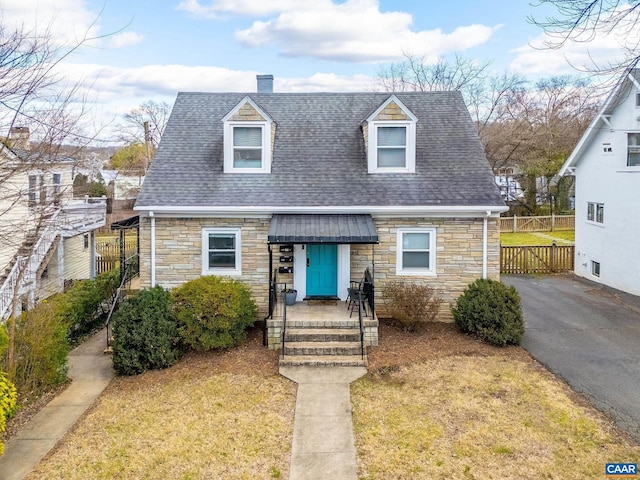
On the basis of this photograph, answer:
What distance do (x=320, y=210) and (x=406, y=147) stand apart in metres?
3.45

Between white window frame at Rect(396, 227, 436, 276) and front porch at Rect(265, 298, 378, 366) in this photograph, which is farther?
white window frame at Rect(396, 227, 436, 276)

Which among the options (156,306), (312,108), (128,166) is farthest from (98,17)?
(128,166)

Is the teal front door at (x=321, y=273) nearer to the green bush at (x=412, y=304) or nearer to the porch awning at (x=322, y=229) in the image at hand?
the porch awning at (x=322, y=229)

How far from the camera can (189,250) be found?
13414mm

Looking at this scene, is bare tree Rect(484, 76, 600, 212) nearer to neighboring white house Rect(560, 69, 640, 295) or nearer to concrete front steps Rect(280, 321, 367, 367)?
A: neighboring white house Rect(560, 69, 640, 295)

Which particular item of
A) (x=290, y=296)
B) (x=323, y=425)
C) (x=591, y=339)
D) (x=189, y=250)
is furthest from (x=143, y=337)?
(x=591, y=339)

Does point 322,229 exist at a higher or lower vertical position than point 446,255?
higher

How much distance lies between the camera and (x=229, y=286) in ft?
38.8

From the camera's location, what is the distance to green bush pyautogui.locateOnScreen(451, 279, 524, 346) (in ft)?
38.8

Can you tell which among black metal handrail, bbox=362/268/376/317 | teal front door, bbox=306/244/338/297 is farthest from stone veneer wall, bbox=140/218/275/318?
black metal handrail, bbox=362/268/376/317

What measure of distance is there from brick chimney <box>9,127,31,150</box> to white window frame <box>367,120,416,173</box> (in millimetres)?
9294

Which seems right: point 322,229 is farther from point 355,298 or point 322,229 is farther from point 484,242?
point 484,242

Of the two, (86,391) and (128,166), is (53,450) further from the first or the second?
(128,166)

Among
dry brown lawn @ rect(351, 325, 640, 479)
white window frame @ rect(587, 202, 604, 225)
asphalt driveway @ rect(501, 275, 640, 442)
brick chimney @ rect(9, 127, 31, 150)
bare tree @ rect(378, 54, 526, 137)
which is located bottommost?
dry brown lawn @ rect(351, 325, 640, 479)
